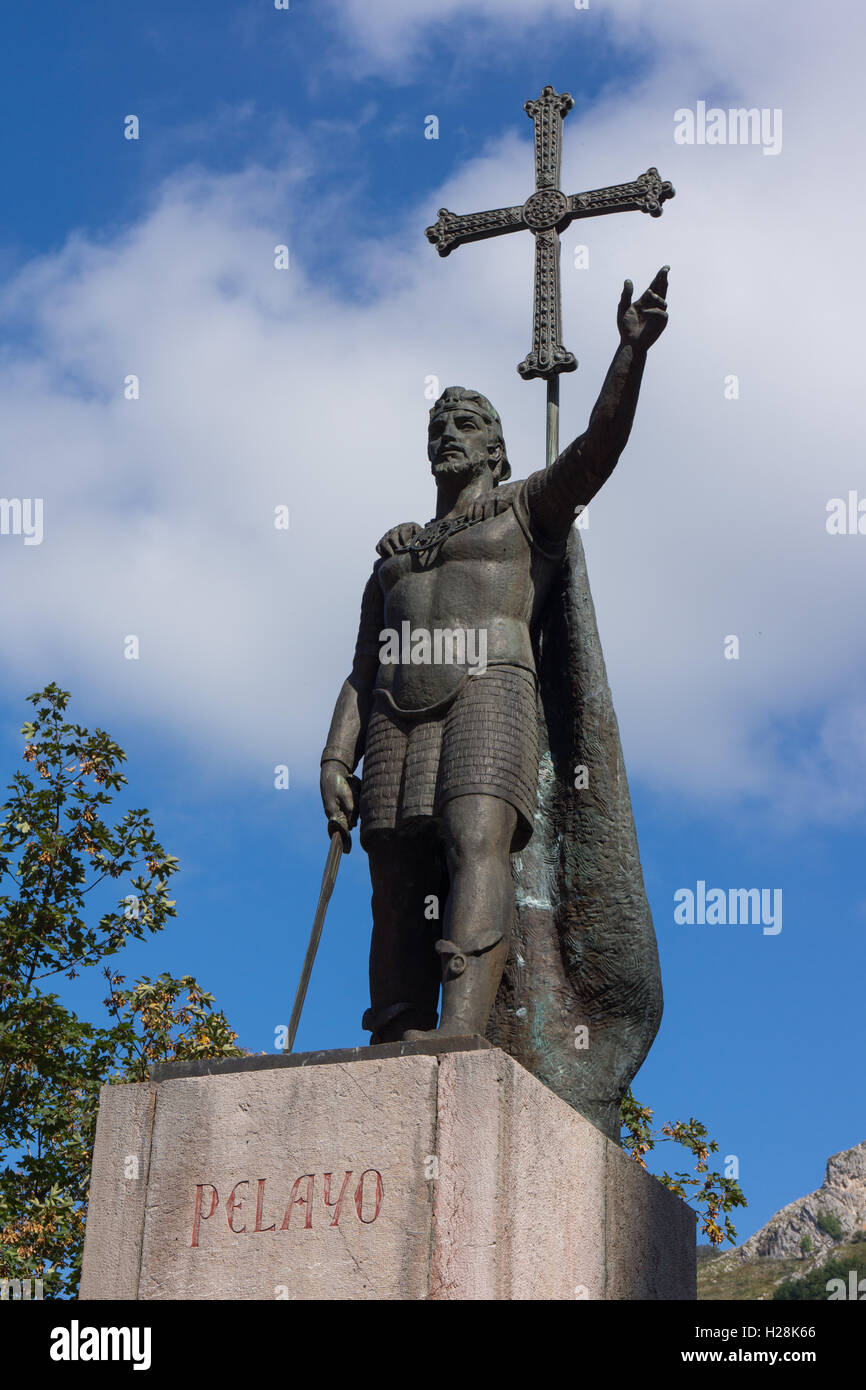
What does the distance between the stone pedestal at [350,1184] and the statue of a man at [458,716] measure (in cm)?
66

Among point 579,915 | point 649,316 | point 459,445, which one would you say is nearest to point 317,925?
point 579,915

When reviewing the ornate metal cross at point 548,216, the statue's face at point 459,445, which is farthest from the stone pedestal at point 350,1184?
the ornate metal cross at point 548,216

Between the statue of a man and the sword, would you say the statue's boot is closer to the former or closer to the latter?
the statue of a man

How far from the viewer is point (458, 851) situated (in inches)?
269

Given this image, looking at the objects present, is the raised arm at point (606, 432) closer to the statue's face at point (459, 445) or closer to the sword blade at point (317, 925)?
the statue's face at point (459, 445)

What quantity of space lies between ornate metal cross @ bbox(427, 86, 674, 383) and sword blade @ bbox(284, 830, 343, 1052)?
9.11 feet

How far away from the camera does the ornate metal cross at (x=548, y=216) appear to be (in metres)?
8.81

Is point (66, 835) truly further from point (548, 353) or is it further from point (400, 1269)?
point (400, 1269)

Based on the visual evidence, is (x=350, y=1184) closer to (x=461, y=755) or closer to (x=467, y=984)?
(x=467, y=984)

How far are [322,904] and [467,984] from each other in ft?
2.76

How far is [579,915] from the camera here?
7570 mm

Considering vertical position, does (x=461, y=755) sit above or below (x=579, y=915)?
above

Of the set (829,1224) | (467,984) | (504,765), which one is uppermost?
(829,1224)
